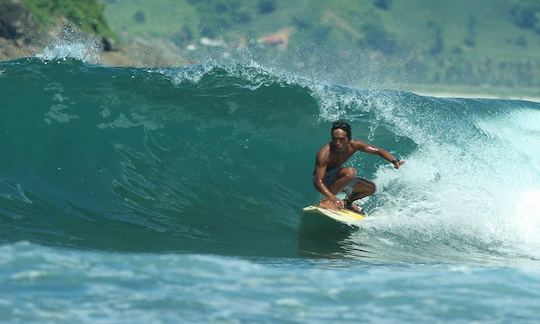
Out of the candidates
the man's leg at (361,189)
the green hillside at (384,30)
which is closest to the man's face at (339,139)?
the man's leg at (361,189)

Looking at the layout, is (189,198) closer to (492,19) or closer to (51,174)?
(51,174)

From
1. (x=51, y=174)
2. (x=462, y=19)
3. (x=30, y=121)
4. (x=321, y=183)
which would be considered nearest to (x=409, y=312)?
(x=321, y=183)

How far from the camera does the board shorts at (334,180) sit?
12.4 m

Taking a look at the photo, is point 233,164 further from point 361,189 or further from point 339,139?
point 339,139

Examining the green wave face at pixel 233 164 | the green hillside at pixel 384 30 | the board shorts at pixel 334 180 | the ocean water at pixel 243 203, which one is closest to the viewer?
the ocean water at pixel 243 203

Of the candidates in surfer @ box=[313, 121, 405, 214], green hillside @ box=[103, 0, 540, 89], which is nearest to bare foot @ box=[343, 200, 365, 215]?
surfer @ box=[313, 121, 405, 214]

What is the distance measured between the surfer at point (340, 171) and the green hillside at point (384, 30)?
12236 centimetres

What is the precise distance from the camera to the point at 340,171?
12.4 m

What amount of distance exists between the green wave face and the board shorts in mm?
398

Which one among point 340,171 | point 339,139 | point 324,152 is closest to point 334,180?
point 340,171

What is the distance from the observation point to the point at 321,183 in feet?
39.5

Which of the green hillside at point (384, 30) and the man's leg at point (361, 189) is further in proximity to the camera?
the green hillside at point (384, 30)

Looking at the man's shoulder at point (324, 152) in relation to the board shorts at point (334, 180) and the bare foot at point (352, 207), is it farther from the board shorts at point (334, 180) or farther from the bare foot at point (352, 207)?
the bare foot at point (352, 207)

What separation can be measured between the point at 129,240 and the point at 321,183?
2039mm
